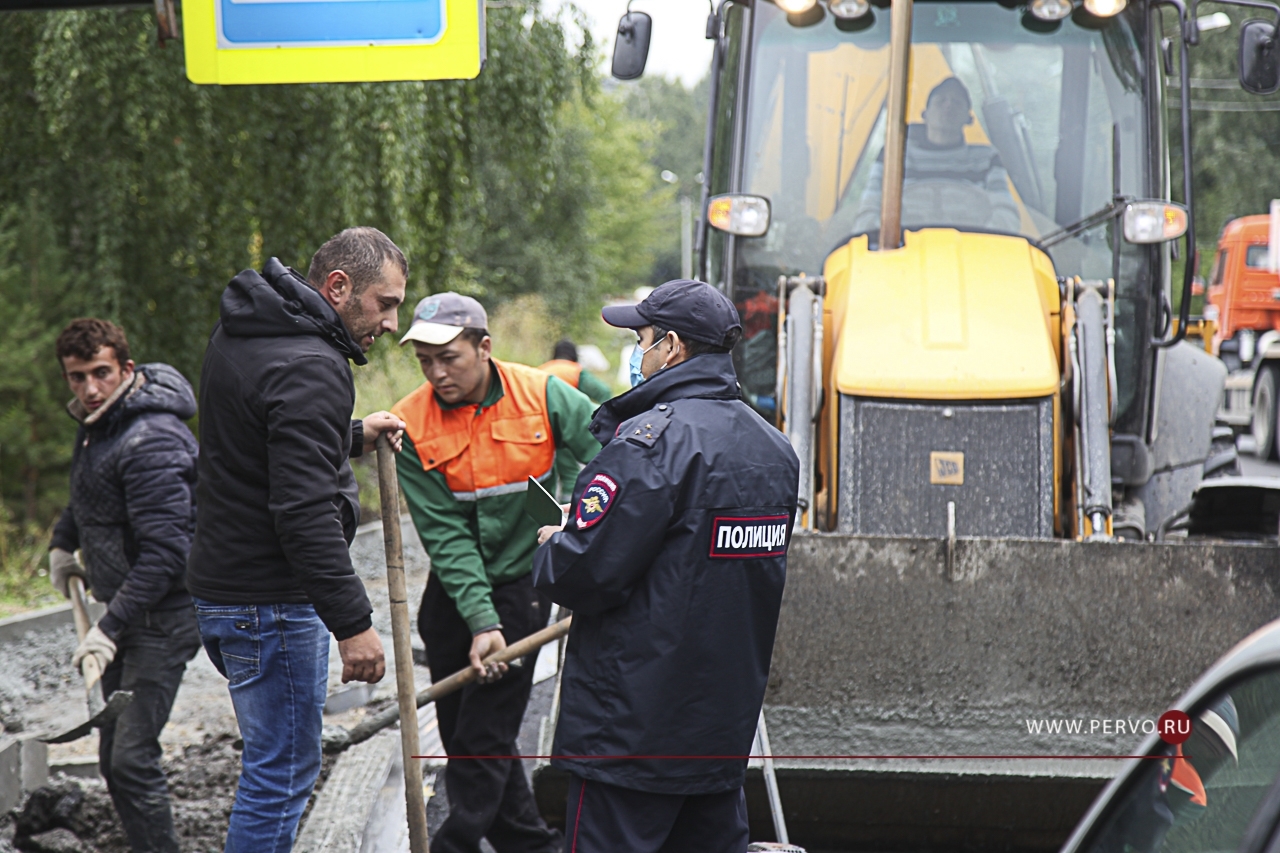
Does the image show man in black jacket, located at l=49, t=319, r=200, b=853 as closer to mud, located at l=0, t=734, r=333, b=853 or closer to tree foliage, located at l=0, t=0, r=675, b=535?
mud, located at l=0, t=734, r=333, b=853

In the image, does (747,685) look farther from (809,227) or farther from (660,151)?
(660,151)

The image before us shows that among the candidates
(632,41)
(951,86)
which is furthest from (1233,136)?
(632,41)

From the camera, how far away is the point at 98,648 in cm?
404

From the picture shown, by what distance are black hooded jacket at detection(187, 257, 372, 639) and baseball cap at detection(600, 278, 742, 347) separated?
79 centimetres

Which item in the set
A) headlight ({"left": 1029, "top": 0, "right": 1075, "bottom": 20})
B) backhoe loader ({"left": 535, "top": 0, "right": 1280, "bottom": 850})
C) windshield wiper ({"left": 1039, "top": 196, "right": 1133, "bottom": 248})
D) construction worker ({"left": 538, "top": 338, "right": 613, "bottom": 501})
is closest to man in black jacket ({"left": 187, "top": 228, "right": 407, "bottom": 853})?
backhoe loader ({"left": 535, "top": 0, "right": 1280, "bottom": 850})

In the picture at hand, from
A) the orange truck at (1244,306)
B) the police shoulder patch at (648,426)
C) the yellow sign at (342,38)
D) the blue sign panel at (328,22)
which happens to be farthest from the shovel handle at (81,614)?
the orange truck at (1244,306)

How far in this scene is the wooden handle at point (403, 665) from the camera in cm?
365

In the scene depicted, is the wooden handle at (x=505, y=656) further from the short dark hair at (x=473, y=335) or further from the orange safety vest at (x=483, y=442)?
the short dark hair at (x=473, y=335)

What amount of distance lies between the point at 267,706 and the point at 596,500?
116 centimetres

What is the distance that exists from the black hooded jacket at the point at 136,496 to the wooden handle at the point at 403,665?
36.1 inches

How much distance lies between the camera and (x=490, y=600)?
4.22 m

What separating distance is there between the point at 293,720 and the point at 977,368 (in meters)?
2.98

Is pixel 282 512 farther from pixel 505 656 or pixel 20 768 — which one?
pixel 20 768

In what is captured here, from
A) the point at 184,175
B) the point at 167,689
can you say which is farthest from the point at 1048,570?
the point at 184,175
